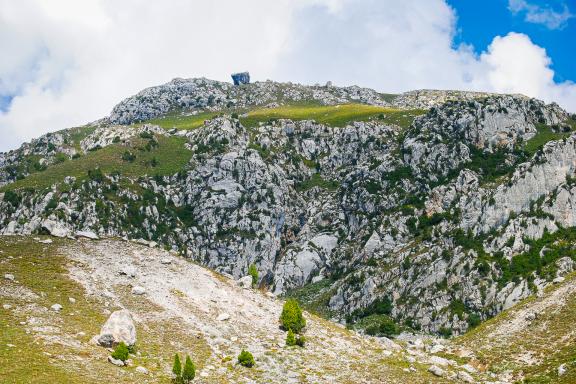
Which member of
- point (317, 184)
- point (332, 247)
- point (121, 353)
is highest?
point (317, 184)

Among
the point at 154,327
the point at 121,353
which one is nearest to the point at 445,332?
the point at 154,327

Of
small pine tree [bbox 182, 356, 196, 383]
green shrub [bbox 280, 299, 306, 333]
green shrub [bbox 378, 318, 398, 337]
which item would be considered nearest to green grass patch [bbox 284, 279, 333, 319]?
green shrub [bbox 378, 318, 398, 337]

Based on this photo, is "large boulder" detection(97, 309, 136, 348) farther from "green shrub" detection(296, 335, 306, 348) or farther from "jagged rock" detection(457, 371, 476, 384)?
"jagged rock" detection(457, 371, 476, 384)

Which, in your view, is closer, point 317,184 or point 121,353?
point 121,353

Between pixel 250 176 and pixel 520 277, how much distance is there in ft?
313

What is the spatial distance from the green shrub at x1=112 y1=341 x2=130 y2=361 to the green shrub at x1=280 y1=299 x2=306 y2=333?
17.3m

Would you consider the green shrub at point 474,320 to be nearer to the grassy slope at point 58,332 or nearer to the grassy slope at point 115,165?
the grassy slope at point 58,332

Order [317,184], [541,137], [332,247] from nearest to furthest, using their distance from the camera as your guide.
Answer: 1. [332,247]
2. [541,137]
3. [317,184]

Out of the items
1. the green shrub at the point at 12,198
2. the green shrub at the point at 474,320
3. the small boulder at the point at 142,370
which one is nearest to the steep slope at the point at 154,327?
the small boulder at the point at 142,370

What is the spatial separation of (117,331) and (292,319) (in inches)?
684

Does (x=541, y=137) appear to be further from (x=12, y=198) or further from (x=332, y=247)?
(x=12, y=198)

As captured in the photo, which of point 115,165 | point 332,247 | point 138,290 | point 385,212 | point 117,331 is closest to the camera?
point 117,331

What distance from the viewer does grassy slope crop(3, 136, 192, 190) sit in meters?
163

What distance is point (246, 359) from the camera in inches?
1610
